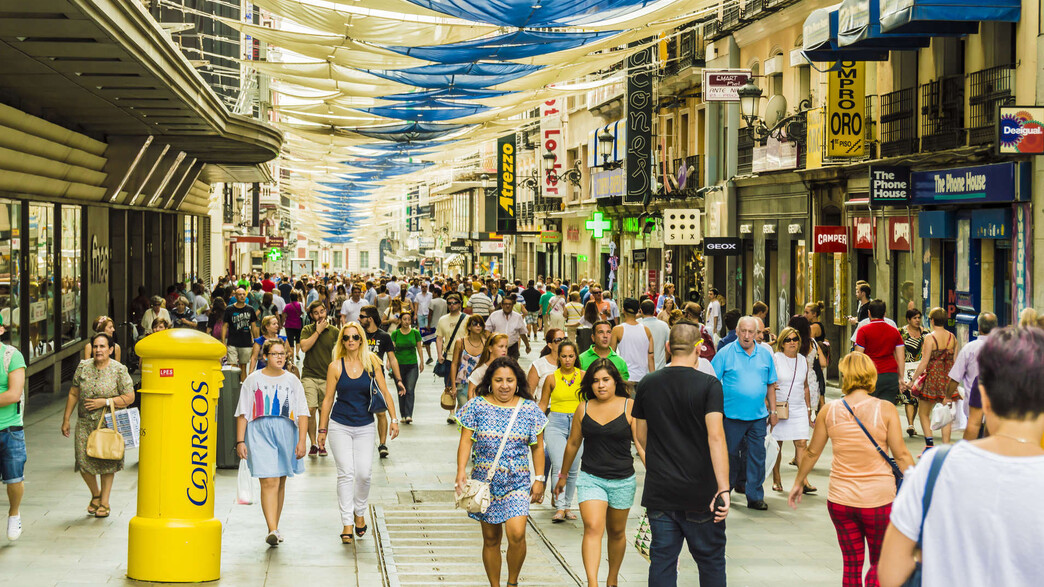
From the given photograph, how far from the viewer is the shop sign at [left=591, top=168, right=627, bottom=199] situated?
38656 millimetres

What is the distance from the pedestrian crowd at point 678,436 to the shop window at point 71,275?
7078 millimetres

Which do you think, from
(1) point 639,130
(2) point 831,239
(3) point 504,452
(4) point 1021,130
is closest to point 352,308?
(2) point 831,239

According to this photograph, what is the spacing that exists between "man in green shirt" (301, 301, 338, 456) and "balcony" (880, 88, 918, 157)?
11.0 m

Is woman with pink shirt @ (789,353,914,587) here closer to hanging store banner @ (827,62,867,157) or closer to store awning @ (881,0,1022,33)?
store awning @ (881,0,1022,33)

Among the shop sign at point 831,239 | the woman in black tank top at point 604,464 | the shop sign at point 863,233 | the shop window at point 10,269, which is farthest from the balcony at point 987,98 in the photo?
the shop window at point 10,269

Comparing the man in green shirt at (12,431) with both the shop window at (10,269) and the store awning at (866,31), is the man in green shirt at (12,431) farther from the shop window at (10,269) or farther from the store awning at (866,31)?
the store awning at (866,31)

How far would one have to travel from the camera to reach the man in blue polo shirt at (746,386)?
34.2 ft

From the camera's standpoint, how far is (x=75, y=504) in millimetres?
10562

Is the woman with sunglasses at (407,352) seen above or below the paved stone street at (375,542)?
above

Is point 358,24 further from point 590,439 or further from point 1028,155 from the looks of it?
point 590,439

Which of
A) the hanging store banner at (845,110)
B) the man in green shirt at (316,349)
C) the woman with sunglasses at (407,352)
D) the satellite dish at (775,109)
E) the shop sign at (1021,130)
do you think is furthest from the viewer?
the satellite dish at (775,109)

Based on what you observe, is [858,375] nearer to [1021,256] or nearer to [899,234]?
[1021,256]

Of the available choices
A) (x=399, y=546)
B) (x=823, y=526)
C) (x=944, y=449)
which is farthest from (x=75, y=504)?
(x=944, y=449)

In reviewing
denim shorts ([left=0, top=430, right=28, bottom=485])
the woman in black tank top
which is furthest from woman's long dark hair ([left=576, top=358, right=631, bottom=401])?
denim shorts ([left=0, top=430, right=28, bottom=485])
